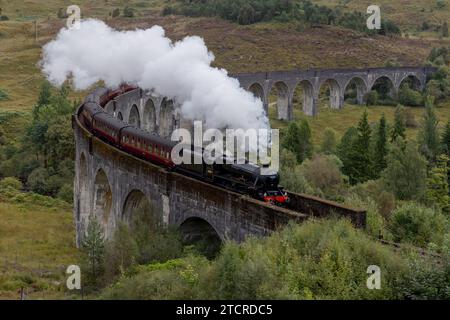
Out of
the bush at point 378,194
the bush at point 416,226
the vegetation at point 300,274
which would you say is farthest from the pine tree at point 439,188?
the vegetation at point 300,274

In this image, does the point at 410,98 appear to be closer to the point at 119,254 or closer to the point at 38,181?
the point at 38,181

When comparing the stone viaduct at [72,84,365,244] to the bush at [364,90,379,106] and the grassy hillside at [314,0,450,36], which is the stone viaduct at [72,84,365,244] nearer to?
the bush at [364,90,379,106]

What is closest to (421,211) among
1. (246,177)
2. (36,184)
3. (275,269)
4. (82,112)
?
(246,177)

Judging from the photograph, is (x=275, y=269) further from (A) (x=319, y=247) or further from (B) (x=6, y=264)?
(B) (x=6, y=264)

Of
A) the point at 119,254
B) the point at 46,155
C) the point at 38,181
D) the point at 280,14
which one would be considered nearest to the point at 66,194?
the point at 38,181

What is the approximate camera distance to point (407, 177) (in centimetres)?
4359

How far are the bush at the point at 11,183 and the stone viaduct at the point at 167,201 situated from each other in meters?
12.6

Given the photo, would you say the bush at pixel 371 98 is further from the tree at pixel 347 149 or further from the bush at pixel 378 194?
the bush at pixel 378 194

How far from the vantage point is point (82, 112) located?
46250mm

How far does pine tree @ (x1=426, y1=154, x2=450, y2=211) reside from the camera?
43500 mm

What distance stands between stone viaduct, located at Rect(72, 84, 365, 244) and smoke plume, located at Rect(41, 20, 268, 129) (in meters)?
3.46

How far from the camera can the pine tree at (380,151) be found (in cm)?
5275

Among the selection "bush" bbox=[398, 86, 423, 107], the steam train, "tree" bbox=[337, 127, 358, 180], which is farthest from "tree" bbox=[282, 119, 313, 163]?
"bush" bbox=[398, 86, 423, 107]

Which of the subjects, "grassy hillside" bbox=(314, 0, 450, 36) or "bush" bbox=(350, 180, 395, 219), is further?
"grassy hillside" bbox=(314, 0, 450, 36)
